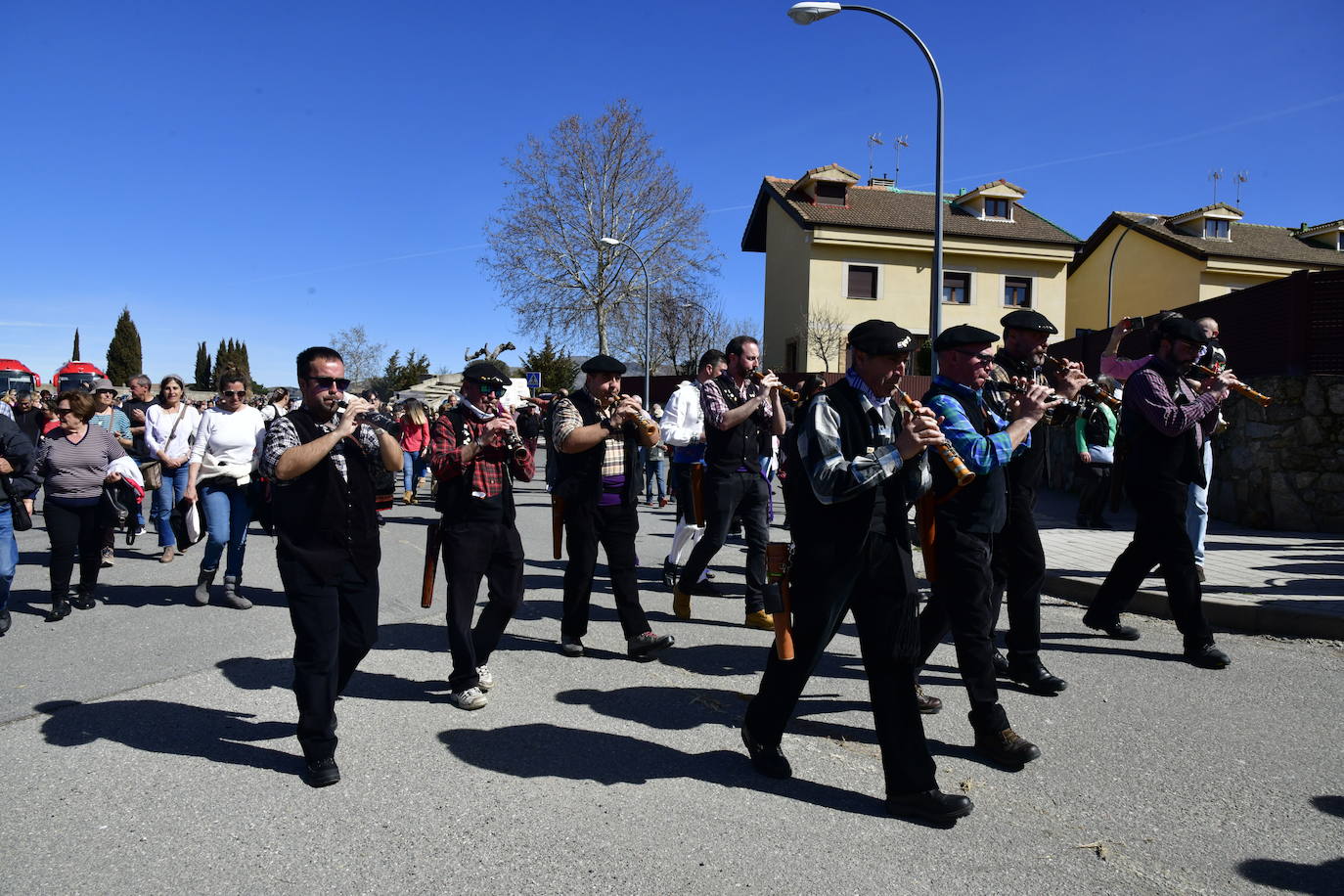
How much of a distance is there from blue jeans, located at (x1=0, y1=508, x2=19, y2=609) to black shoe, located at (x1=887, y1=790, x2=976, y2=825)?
6.04 metres

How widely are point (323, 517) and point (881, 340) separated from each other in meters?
2.44

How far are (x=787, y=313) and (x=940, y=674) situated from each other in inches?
1343

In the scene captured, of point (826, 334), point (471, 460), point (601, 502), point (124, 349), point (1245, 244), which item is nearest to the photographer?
point (471, 460)

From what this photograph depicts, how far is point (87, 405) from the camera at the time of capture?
715 cm

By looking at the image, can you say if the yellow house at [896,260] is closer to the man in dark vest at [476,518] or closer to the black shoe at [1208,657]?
the black shoe at [1208,657]

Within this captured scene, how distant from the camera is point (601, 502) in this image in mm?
5531

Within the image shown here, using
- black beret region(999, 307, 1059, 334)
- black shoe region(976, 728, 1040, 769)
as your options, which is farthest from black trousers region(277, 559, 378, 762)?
black beret region(999, 307, 1059, 334)

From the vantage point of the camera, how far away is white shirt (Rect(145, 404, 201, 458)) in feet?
30.5

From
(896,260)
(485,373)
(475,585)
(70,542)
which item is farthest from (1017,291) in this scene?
(475,585)

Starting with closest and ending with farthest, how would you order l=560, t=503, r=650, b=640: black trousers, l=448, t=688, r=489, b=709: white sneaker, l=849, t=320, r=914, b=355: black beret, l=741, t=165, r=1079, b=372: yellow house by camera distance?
l=849, t=320, r=914, b=355: black beret
l=448, t=688, r=489, b=709: white sneaker
l=560, t=503, r=650, b=640: black trousers
l=741, t=165, r=1079, b=372: yellow house

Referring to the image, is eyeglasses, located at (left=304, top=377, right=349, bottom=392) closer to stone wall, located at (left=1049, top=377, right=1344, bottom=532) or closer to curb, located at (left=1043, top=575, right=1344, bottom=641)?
curb, located at (left=1043, top=575, right=1344, bottom=641)

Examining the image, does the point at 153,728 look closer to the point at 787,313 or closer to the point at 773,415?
the point at 773,415

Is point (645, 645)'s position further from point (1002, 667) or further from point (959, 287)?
point (959, 287)

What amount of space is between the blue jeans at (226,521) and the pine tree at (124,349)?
103 m
